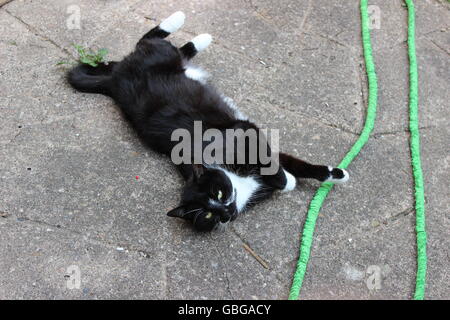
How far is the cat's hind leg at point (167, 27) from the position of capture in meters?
3.23

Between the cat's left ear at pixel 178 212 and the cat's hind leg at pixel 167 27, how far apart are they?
4.75ft

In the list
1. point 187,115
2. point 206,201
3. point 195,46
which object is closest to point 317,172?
point 206,201

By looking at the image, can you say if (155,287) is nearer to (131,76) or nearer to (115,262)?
(115,262)

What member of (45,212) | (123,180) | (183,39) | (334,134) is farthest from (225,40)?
(45,212)

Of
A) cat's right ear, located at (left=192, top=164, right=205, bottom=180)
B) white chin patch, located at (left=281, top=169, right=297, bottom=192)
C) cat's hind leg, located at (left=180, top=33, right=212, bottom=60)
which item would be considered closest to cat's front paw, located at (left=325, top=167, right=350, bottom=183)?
white chin patch, located at (left=281, top=169, right=297, bottom=192)

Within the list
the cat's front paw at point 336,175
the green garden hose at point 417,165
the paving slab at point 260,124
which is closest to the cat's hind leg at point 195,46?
the paving slab at point 260,124

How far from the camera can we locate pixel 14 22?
137 inches

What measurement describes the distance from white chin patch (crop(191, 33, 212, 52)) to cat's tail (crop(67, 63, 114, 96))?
588 millimetres

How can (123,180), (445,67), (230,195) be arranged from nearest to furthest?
(230,195), (123,180), (445,67)

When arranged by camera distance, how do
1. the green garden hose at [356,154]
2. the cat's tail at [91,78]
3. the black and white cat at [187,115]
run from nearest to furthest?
the green garden hose at [356,154] < the black and white cat at [187,115] < the cat's tail at [91,78]

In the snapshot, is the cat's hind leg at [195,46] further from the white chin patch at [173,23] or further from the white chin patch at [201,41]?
the white chin patch at [173,23]

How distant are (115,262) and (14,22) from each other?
7.19 ft
